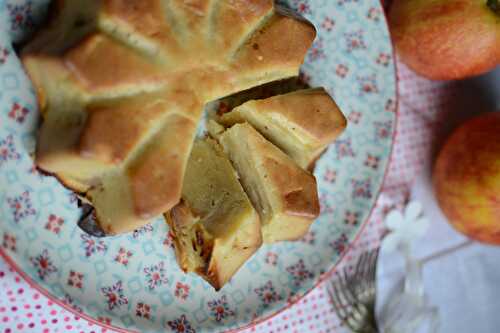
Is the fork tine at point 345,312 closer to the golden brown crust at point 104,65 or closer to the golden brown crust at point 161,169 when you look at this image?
the golden brown crust at point 161,169

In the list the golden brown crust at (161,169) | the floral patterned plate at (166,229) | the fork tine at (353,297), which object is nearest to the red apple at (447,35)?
the floral patterned plate at (166,229)

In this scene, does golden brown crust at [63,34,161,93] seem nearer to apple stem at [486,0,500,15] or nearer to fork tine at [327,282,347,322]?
fork tine at [327,282,347,322]

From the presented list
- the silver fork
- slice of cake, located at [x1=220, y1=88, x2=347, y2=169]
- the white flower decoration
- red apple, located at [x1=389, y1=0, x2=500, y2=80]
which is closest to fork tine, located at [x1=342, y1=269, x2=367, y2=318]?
the silver fork

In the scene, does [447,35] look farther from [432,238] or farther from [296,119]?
[432,238]

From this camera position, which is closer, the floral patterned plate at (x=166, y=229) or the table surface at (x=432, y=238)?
the floral patterned plate at (x=166, y=229)

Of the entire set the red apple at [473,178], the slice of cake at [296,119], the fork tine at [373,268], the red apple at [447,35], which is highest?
the red apple at [447,35]
